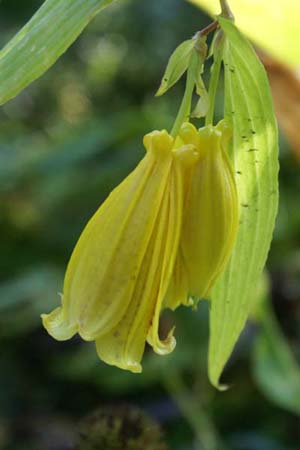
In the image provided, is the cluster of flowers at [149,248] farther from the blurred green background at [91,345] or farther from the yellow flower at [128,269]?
the blurred green background at [91,345]

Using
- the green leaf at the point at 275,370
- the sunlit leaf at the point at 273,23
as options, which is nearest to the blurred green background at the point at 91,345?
the green leaf at the point at 275,370

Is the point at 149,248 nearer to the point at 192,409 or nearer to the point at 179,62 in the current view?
the point at 179,62

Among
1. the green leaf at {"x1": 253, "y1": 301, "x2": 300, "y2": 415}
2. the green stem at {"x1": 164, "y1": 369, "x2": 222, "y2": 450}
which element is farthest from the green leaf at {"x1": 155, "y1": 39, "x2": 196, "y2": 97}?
the green stem at {"x1": 164, "y1": 369, "x2": 222, "y2": 450}

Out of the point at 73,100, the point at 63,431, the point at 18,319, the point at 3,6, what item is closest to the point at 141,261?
the point at 18,319

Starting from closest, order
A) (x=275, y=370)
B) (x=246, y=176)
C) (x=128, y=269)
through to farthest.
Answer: (x=128, y=269)
(x=246, y=176)
(x=275, y=370)

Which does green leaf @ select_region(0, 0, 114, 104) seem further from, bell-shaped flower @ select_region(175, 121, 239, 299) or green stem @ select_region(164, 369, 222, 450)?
green stem @ select_region(164, 369, 222, 450)

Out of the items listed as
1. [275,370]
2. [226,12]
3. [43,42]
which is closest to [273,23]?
[226,12]

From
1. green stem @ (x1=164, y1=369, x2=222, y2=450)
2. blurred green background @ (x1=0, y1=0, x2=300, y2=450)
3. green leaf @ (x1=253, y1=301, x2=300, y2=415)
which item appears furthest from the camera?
blurred green background @ (x1=0, y1=0, x2=300, y2=450)
